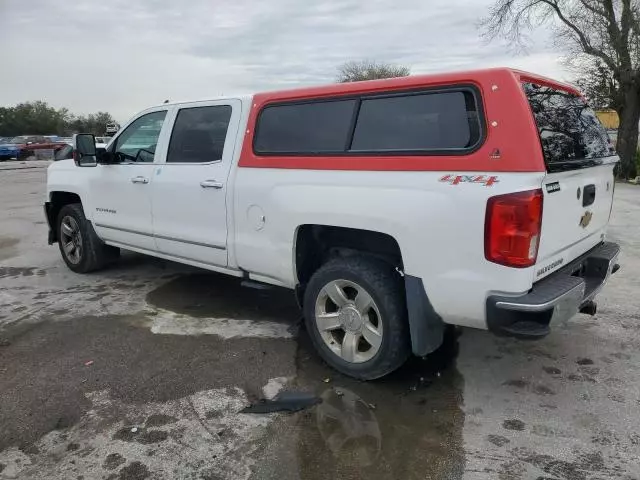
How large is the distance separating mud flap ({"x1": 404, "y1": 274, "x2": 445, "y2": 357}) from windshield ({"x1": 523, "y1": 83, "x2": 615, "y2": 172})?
100cm

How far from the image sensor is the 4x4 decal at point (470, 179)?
9.70ft

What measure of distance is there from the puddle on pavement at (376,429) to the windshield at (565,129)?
1593mm

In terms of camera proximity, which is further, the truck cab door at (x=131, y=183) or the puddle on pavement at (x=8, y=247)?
the puddle on pavement at (x=8, y=247)

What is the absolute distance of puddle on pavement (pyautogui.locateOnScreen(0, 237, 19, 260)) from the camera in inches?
307

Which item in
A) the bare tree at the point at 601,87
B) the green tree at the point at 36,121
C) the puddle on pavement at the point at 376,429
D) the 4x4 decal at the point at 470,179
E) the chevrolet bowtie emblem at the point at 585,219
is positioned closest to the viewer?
the puddle on pavement at the point at 376,429

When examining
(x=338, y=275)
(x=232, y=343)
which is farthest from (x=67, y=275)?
(x=338, y=275)

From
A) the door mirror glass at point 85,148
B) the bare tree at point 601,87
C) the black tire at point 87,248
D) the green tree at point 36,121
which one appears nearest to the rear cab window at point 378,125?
the door mirror glass at point 85,148

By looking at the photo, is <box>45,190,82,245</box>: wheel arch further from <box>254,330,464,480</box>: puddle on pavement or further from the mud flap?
the mud flap

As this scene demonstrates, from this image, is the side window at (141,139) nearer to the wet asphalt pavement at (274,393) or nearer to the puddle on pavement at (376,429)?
the wet asphalt pavement at (274,393)

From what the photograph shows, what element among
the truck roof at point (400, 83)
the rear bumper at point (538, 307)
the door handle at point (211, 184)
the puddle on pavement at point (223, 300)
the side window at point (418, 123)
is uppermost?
the truck roof at point (400, 83)

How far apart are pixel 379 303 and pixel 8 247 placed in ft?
22.9

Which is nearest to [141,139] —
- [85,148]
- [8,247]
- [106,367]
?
[85,148]

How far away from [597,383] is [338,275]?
6.15 ft

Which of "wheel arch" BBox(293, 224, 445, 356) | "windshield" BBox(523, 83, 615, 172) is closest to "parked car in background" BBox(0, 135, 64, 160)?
"wheel arch" BBox(293, 224, 445, 356)
